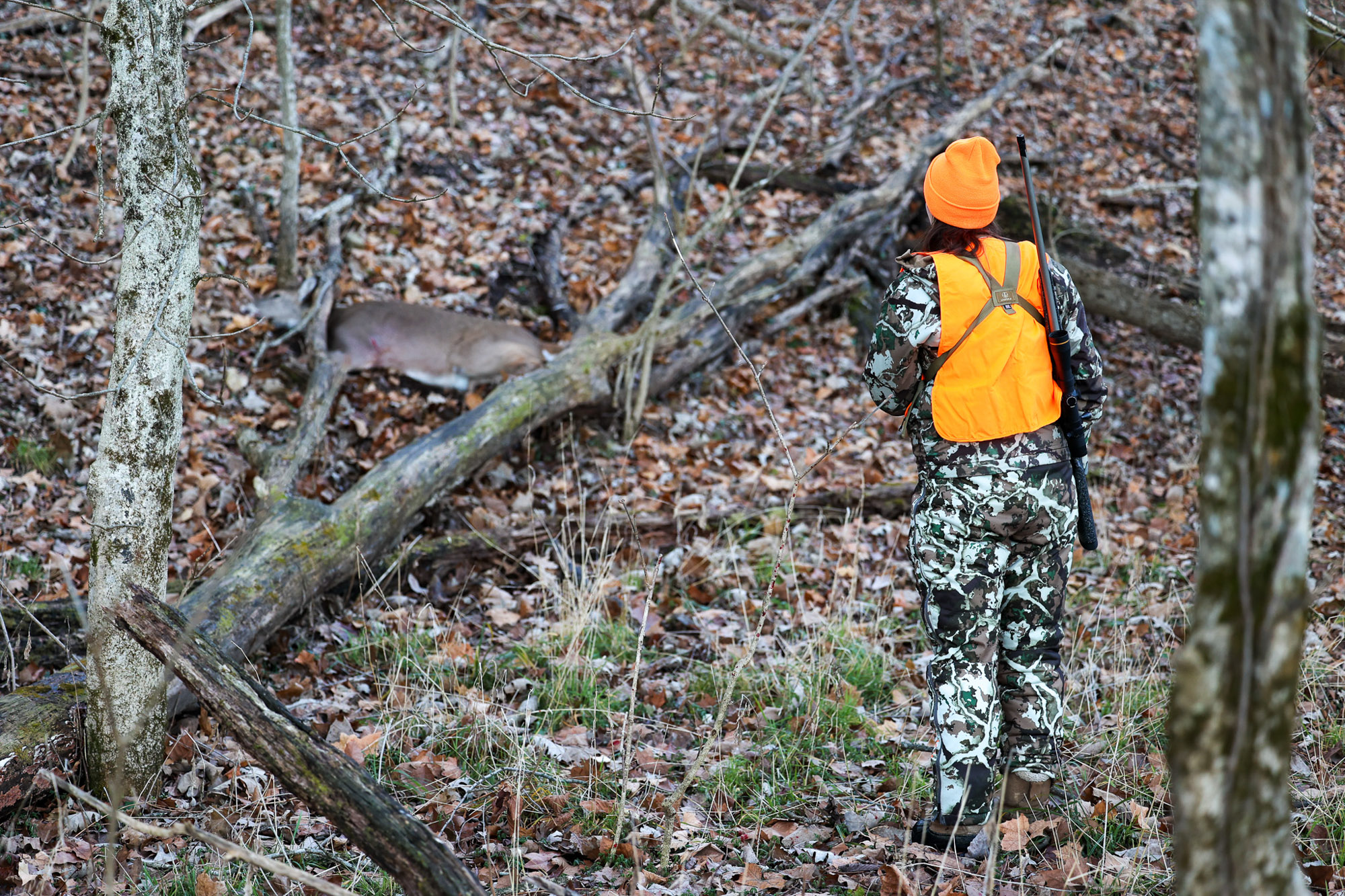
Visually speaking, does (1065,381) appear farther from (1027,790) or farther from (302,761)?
(302,761)

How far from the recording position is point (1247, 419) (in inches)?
52.2

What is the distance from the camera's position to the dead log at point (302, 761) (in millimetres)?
2377

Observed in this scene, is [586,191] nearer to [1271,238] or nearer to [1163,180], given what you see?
[1163,180]

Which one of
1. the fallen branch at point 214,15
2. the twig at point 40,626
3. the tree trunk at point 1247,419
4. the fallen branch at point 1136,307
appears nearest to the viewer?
the tree trunk at point 1247,419

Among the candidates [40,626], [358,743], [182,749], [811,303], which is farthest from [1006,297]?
[811,303]

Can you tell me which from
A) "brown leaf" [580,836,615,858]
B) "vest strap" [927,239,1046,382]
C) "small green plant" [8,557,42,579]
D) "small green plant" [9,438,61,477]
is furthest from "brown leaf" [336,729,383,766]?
"small green plant" [9,438,61,477]

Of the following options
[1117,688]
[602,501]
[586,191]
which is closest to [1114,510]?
[1117,688]

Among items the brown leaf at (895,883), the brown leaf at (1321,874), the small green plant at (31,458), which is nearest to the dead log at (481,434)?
the small green plant at (31,458)

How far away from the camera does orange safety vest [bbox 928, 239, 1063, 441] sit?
3.09 metres

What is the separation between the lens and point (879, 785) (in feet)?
12.0

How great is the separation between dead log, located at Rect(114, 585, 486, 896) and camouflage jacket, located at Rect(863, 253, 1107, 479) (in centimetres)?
195

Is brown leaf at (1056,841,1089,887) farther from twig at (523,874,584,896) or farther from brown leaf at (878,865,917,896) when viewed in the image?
twig at (523,874,584,896)

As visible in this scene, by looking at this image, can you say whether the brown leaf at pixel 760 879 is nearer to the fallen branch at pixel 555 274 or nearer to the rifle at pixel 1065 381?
the rifle at pixel 1065 381

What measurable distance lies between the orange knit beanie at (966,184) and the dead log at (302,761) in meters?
2.38
